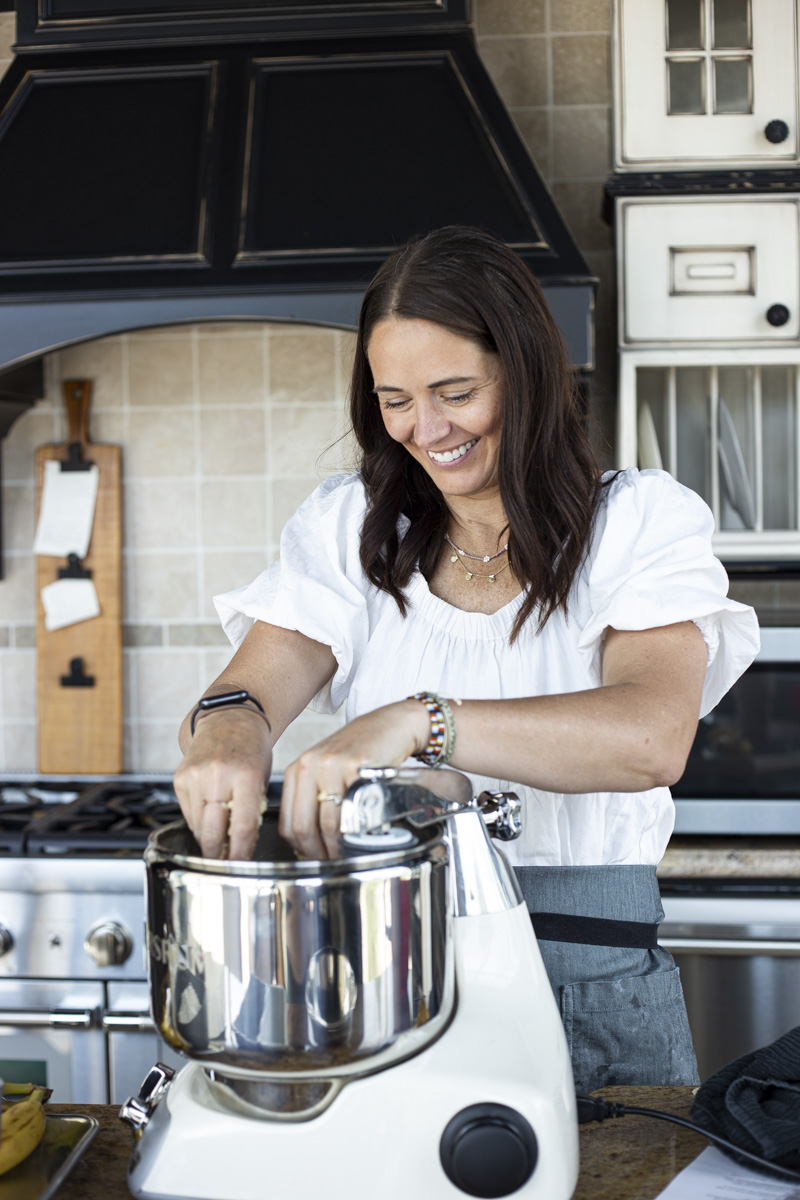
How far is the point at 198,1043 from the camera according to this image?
2.06 ft

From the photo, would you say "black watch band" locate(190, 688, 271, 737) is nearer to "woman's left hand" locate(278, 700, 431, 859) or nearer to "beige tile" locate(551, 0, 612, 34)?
"woman's left hand" locate(278, 700, 431, 859)

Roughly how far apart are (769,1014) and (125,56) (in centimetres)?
190

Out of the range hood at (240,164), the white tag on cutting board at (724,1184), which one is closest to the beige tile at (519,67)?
the range hood at (240,164)

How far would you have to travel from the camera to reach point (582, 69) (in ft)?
7.04

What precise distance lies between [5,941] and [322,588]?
3.22 feet

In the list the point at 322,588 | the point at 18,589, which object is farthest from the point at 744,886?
the point at 18,589

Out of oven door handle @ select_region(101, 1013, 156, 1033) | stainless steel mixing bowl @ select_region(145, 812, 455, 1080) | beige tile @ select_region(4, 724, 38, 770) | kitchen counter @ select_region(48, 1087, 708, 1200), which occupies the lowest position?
oven door handle @ select_region(101, 1013, 156, 1033)

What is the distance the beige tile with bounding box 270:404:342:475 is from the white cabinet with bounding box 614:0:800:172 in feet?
2.42

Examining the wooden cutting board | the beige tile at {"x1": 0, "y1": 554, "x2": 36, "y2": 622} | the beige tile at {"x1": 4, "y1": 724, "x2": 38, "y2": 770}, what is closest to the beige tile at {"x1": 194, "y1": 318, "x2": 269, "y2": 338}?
the wooden cutting board

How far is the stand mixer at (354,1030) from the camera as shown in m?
0.61

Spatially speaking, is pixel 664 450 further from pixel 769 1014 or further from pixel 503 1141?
pixel 503 1141

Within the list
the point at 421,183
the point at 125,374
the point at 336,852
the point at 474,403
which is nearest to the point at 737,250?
the point at 421,183

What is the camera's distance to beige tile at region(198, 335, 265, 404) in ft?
7.38

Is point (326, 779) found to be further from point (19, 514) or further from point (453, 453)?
point (19, 514)
